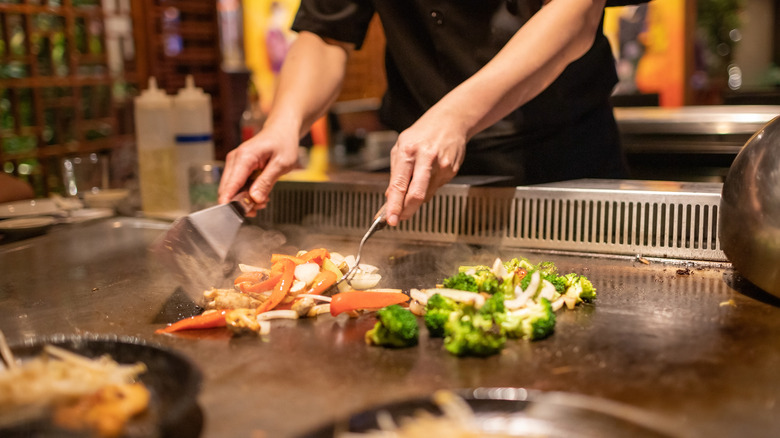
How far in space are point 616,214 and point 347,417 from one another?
4.04 feet

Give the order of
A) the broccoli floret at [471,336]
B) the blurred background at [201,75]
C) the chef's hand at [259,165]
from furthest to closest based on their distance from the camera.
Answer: the blurred background at [201,75]
the chef's hand at [259,165]
the broccoli floret at [471,336]

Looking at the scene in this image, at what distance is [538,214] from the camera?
6.34 ft

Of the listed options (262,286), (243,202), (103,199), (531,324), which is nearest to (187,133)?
(103,199)

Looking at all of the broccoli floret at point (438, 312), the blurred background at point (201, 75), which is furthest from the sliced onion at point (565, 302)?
the blurred background at point (201, 75)

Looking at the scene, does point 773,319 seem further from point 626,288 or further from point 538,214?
point 538,214

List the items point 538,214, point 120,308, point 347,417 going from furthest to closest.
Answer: point 538,214
point 120,308
point 347,417

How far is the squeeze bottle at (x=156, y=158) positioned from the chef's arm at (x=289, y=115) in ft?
2.05

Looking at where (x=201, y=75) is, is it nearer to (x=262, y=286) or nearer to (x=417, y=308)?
(x=262, y=286)

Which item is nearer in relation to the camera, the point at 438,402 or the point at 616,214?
the point at 438,402

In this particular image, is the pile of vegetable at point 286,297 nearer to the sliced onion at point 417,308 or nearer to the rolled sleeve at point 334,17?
the sliced onion at point 417,308

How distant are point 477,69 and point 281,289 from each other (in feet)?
3.48

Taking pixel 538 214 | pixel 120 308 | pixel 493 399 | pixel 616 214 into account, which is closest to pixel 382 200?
pixel 538 214

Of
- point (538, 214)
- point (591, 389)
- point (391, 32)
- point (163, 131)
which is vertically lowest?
point (591, 389)

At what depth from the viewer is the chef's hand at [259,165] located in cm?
183
